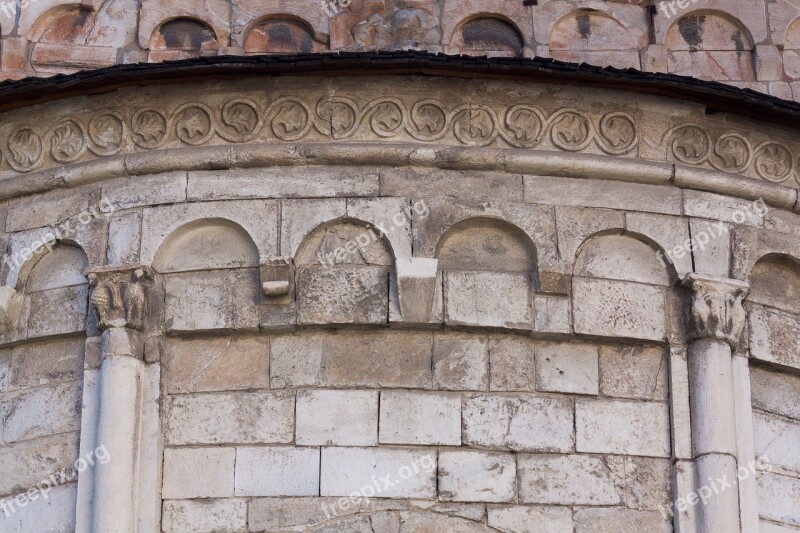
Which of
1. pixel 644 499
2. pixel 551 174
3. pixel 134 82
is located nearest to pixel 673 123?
pixel 551 174

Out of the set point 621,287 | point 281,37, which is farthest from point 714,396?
point 281,37

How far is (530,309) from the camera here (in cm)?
1277

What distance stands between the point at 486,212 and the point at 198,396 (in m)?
2.19

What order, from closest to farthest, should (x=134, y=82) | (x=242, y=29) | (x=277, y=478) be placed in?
(x=277, y=478) → (x=134, y=82) → (x=242, y=29)

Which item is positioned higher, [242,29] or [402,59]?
[242,29]

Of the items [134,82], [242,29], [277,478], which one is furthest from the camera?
[242,29]

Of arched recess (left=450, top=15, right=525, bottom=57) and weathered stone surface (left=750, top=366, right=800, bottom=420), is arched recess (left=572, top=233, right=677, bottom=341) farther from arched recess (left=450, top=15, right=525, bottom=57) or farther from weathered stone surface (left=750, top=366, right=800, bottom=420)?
arched recess (left=450, top=15, right=525, bottom=57)

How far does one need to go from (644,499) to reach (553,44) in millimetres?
3627

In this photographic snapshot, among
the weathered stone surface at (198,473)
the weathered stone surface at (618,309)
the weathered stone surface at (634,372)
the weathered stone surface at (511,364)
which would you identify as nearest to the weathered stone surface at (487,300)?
the weathered stone surface at (511,364)

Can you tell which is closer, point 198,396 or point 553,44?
point 198,396

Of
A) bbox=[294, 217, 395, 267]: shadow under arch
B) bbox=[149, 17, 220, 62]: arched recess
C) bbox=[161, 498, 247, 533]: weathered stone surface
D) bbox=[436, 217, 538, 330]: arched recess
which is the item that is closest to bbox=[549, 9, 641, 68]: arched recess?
bbox=[436, 217, 538, 330]: arched recess

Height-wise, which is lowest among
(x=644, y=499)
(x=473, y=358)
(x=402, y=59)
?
(x=644, y=499)

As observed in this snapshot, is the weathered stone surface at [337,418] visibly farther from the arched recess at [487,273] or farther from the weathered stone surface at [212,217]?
the weathered stone surface at [212,217]

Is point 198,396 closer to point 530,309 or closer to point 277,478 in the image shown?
point 277,478
